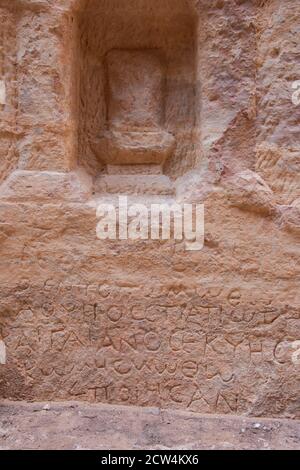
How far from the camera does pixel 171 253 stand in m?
2.38

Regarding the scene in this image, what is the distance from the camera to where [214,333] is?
236 cm

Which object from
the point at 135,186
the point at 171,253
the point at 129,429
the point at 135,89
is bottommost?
the point at 129,429

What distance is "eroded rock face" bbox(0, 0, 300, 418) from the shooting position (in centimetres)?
234

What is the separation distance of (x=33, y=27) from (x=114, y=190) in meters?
0.98

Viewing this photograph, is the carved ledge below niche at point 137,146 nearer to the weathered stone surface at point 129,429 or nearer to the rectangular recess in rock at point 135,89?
the rectangular recess in rock at point 135,89

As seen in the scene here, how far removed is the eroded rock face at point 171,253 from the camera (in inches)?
92.3

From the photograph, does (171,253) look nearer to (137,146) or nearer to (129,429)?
(137,146)

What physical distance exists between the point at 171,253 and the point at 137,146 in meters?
0.70

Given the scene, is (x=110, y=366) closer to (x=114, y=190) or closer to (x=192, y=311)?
(x=192, y=311)

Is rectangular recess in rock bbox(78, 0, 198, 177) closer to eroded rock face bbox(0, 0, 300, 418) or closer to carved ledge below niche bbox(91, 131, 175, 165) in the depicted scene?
carved ledge below niche bbox(91, 131, 175, 165)

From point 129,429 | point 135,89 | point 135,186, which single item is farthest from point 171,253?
point 135,89

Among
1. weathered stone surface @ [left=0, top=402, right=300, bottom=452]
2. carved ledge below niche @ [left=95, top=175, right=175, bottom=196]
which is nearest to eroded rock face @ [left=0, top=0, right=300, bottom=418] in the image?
weathered stone surface @ [left=0, top=402, right=300, bottom=452]

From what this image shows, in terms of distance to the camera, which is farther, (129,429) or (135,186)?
(135,186)

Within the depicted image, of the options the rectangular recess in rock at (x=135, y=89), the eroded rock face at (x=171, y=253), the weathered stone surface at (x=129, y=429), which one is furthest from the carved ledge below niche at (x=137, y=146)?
the weathered stone surface at (x=129, y=429)
